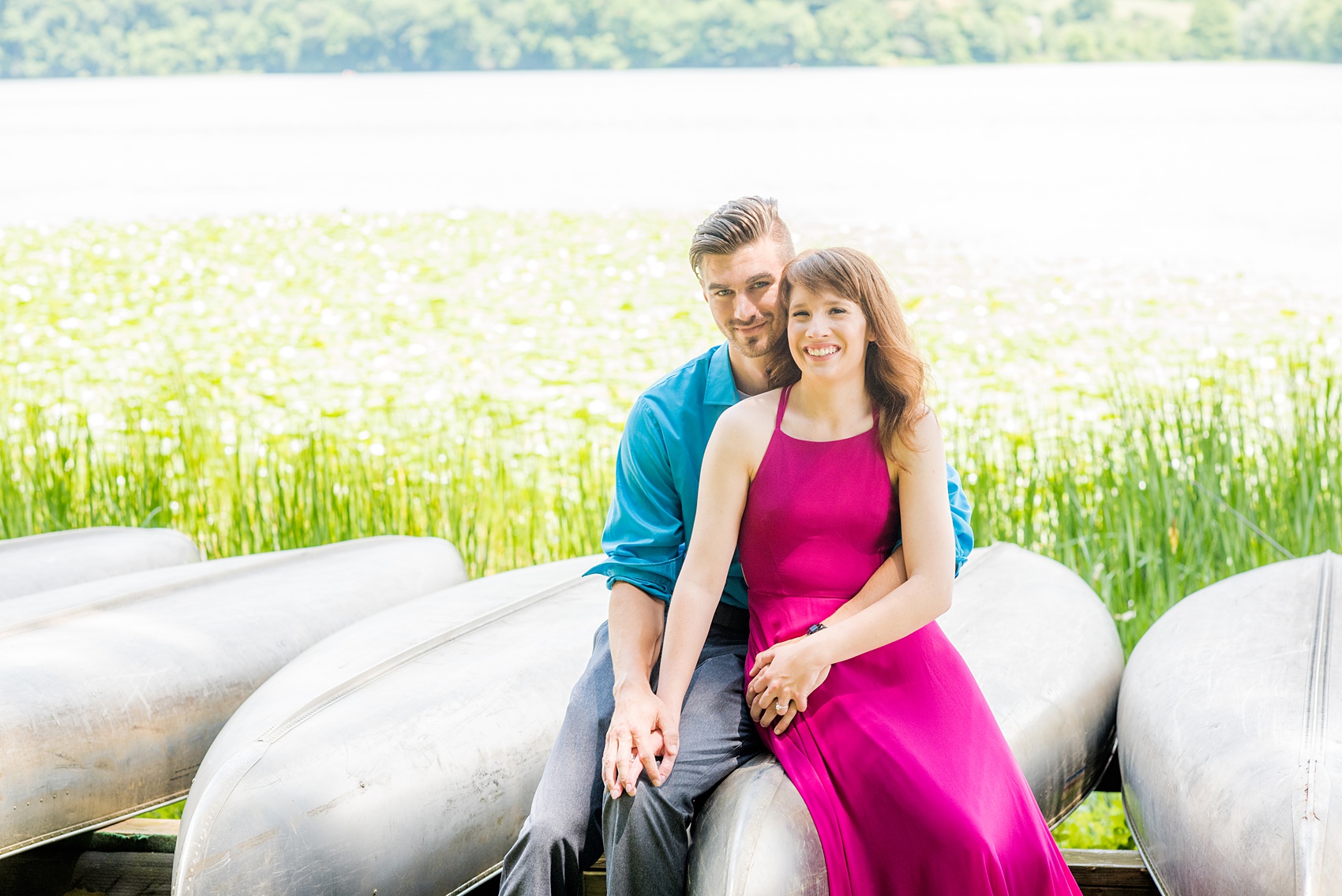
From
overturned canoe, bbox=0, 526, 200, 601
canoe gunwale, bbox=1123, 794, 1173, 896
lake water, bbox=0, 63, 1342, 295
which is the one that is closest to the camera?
canoe gunwale, bbox=1123, 794, 1173, 896

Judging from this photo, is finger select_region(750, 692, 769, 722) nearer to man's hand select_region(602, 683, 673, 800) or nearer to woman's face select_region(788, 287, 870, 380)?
man's hand select_region(602, 683, 673, 800)

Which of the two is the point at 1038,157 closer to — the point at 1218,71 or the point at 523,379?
the point at 1218,71

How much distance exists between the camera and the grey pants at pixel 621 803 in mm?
1515

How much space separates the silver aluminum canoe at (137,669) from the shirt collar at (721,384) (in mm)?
1080

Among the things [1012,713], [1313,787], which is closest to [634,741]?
[1012,713]

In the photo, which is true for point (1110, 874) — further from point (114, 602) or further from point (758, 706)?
point (114, 602)

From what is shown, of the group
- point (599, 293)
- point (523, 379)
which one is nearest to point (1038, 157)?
point (599, 293)

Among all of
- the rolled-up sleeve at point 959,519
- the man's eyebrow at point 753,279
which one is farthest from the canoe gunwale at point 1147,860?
the man's eyebrow at point 753,279

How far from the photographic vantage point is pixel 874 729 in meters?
1.55

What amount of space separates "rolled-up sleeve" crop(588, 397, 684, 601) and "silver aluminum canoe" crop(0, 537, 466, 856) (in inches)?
33.3

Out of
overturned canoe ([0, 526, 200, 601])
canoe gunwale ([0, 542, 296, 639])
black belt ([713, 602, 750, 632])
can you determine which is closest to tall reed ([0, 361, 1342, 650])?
overturned canoe ([0, 526, 200, 601])

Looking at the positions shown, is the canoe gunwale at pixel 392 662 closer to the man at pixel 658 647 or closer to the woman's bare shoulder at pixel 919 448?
the man at pixel 658 647

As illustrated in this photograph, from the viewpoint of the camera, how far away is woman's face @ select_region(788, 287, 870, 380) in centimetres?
162

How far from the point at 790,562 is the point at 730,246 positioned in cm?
Result: 46
